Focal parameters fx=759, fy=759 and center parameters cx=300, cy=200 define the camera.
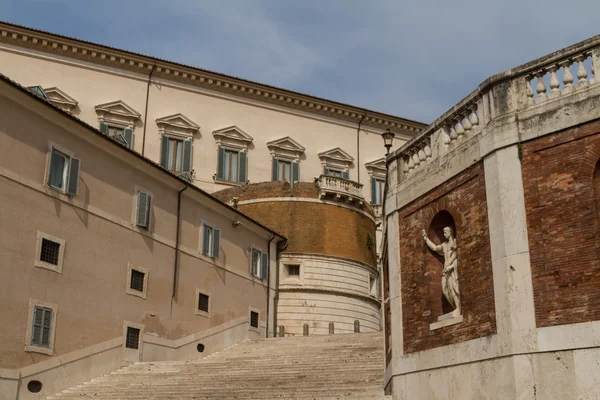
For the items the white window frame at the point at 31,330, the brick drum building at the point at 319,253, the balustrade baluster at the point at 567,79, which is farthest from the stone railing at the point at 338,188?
the balustrade baluster at the point at 567,79

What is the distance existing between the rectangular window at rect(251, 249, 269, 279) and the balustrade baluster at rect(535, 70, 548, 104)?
21893mm

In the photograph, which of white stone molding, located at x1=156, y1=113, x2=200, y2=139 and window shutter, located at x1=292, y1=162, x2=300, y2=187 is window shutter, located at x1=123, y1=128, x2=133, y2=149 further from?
window shutter, located at x1=292, y1=162, x2=300, y2=187

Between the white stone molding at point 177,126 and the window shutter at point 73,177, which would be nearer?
the window shutter at point 73,177

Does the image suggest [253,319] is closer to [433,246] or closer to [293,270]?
[293,270]

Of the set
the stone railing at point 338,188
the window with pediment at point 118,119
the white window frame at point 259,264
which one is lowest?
the white window frame at point 259,264

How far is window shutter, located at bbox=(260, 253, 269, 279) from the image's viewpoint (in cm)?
3509

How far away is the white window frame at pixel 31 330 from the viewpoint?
21.6m

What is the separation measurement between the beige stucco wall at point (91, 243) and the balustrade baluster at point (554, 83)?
50.2ft

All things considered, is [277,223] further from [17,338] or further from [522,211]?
[522,211]

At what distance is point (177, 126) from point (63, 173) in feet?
68.1

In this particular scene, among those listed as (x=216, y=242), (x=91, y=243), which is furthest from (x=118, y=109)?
(x=91, y=243)

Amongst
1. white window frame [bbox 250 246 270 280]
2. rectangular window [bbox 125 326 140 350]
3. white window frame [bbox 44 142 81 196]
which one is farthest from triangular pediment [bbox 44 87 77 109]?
rectangular window [bbox 125 326 140 350]

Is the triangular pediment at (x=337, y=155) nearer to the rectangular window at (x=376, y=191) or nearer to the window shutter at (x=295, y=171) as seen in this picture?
the window shutter at (x=295, y=171)

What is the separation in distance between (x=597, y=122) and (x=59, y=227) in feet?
54.3
